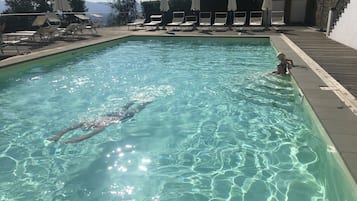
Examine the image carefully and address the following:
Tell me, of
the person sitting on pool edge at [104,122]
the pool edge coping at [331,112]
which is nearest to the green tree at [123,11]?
the pool edge coping at [331,112]

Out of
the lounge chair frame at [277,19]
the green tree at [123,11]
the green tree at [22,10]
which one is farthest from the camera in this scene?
the green tree at [123,11]

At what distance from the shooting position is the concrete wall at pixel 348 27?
9.74m

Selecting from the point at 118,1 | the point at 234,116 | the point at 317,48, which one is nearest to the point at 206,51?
the point at 317,48

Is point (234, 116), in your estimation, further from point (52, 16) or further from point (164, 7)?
point (164, 7)

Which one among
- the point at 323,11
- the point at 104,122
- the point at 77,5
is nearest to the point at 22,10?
the point at 77,5

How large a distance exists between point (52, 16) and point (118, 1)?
30.6ft

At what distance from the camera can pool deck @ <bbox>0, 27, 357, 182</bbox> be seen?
143 inches

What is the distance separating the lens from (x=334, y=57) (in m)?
8.20

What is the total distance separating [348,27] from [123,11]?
51.7 ft

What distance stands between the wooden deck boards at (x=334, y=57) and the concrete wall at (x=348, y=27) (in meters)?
0.23

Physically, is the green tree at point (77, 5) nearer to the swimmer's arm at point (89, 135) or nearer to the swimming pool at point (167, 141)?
the swimming pool at point (167, 141)

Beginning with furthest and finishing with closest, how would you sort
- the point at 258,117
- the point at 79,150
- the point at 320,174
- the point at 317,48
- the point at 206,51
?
the point at 206,51
the point at 317,48
the point at 258,117
the point at 79,150
the point at 320,174

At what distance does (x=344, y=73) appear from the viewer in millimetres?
6441

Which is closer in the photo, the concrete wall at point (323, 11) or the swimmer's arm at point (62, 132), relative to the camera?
the swimmer's arm at point (62, 132)
